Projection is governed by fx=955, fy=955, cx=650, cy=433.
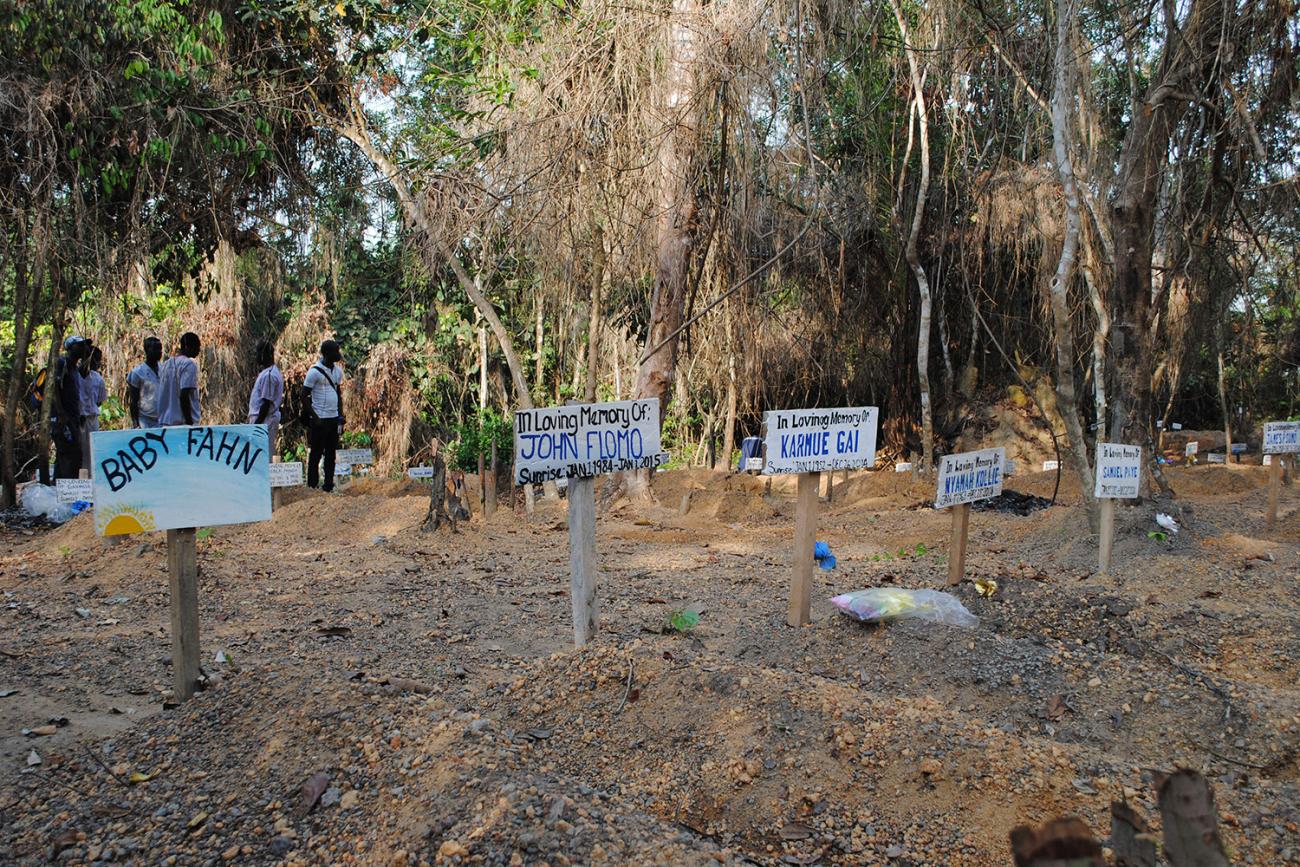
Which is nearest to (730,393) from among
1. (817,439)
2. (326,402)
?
(326,402)

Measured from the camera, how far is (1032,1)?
343 inches

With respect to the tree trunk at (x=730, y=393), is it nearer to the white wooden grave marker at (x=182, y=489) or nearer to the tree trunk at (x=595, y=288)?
the tree trunk at (x=595, y=288)

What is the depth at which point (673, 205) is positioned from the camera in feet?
28.2

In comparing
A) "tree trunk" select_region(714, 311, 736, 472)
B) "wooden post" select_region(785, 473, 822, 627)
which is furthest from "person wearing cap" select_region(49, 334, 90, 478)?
"wooden post" select_region(785, 473, 822, 627)

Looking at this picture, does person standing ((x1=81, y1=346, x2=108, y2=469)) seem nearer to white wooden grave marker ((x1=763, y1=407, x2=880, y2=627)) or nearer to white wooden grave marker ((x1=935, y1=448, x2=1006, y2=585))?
white wooden grave marker ((x1=763, y1=407, x2=880, y2=627))

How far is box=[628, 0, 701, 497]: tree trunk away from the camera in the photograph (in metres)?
7.62

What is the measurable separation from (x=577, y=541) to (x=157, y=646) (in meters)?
2.40

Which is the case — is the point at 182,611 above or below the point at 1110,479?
below

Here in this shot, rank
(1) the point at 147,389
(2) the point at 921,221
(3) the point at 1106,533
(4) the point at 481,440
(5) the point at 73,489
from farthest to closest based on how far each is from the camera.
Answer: (4) the point at 481,440 < (2) the point at 921,221 < (1) the point at 147,389 < (5) the point at 73,489 < (3) the point at 1106,533

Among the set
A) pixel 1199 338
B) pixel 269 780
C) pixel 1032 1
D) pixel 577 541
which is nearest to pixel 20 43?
pixel 577 541

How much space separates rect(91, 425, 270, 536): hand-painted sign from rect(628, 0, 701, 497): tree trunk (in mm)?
3897

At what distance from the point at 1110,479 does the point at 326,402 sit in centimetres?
734

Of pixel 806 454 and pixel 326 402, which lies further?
pixel 326 402

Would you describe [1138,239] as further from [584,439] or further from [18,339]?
[18,339]
